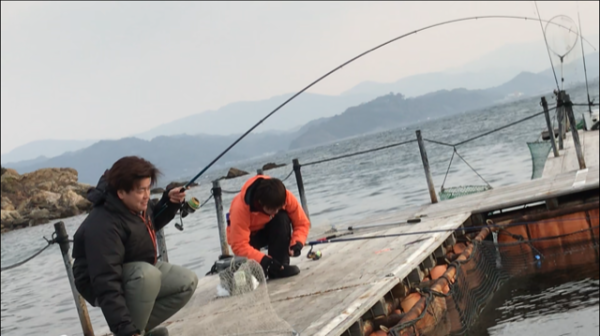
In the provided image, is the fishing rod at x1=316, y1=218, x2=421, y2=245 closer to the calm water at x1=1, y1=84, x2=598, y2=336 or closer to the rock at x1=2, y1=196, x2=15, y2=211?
the calm water at x1=1, y1=84, x2=598, y2=336

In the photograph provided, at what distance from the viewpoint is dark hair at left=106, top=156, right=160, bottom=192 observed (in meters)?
3.36

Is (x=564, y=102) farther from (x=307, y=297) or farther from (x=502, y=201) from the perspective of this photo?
(x=307, y=297)

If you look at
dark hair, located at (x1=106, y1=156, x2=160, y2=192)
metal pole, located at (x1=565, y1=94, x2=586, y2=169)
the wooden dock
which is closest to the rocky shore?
metal pole, located at (x1=565, y1=94, x2=586, y2=169)

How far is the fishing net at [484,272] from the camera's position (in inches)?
200

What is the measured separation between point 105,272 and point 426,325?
2578mm

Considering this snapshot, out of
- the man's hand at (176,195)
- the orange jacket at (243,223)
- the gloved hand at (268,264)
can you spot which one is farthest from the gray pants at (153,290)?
the gloved hand at (268,264)

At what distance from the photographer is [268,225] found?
17.9 ft

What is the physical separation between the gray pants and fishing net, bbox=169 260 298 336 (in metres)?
0.45

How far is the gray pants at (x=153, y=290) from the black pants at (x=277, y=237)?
5.25ft

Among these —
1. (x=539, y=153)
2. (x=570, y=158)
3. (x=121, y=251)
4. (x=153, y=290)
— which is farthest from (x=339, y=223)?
(x=121, y=251)

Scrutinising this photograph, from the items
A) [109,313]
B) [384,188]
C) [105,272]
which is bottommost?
[384,188]

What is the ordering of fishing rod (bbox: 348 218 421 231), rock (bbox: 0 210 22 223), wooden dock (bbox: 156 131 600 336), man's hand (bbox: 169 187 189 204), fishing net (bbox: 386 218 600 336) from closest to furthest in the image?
1. man's hand (bbox: 169 187 189 204)
2. wooden dock (bbox: 156 131 600 336)
3. fishing net (bbox: 386 218 600 336)
4. fishing rod (bbox: 348 218 421 231)
5. rock (bbox: 0 210 22 223)

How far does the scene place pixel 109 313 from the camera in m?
3.19

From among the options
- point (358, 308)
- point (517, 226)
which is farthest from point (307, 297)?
point (517, 226)
